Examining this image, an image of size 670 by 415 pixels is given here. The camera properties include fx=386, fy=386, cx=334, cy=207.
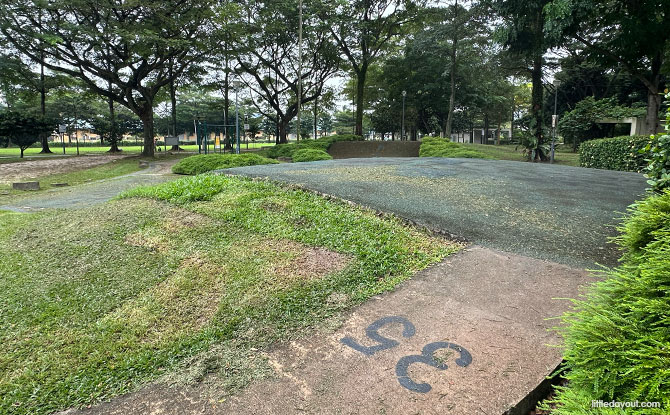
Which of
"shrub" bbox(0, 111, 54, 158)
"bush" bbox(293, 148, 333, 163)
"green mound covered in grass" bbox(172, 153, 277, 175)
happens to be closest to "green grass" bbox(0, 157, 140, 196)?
"green mound covered in grass" bbox(172, 153, 277, 175)

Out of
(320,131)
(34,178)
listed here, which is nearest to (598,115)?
(34,178)

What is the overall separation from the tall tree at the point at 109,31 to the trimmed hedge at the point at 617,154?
15937 mm

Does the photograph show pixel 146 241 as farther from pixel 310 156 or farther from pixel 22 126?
pixel 22 126

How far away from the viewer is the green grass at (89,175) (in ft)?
36.9

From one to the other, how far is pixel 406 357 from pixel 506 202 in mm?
3475

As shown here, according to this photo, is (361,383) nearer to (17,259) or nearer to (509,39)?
(17,259)

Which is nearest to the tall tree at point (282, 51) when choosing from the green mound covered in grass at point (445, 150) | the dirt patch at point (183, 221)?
the green mound covered in grass at point (445, 150)

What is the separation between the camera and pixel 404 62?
27344mm

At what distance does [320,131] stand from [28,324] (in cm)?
5361

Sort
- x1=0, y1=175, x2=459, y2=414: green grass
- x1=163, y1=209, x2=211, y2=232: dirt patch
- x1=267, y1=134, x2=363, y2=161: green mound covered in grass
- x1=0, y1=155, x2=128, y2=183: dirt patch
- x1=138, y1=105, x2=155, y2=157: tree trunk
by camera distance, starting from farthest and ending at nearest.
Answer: x1=138, y1=105, x2=155, y2=157: tree trunk
x1=267, y1=134, x2=363, y2=161: green mound covered in grass
x1=0, y1=155, x2=128, y2=183: dirt patch
x1=163, y1=209, x2=211, y2=232: dirt patch
x1=0, y1=175, x2=459, y2=414: green grass

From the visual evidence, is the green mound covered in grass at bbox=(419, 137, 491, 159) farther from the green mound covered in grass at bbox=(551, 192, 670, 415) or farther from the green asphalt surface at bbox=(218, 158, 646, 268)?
the green mound covered in grass at bbox=(551, 192, 670, 415)

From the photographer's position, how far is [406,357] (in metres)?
2.09

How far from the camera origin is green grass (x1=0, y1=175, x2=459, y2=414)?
2.12m

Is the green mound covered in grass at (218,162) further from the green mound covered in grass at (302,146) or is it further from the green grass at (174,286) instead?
the green mound covered in grass at (302,146)
